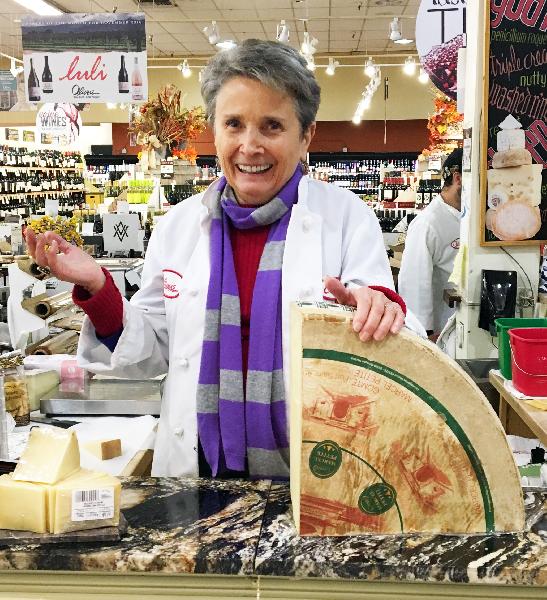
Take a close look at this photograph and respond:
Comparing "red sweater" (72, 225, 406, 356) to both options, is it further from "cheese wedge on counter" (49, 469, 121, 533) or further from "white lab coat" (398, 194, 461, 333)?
"white lab coat" (398, 194, 461, 333)

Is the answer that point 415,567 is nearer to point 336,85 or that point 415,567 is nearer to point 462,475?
point 462,475

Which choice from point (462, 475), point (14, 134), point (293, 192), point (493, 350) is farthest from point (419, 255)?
point (14, 134)

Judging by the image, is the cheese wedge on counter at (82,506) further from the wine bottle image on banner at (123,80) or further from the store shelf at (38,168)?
the store shelf at (38,168)

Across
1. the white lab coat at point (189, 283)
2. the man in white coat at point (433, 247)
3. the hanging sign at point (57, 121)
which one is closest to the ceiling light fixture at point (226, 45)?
the white lab coat at point (189, 283)

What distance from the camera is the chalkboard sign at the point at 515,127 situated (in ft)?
10.4

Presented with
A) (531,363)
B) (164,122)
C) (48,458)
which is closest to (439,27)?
(531,363)

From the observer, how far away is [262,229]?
183 cm

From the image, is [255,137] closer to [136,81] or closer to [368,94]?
[136,81]

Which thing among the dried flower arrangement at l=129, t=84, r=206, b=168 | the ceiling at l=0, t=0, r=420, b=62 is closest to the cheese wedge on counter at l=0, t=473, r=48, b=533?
the dried flower arrangement at l=129, t=84, r=206, b=168

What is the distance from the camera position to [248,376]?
5.45 ft

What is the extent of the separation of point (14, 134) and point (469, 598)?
685 inches

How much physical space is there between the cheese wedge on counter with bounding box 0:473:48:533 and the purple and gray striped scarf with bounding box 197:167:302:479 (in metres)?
0.56

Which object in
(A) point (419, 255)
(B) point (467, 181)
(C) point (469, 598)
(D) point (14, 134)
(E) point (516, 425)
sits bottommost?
(E) point (516, 425)

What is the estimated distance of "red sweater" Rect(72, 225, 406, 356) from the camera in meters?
1.63
